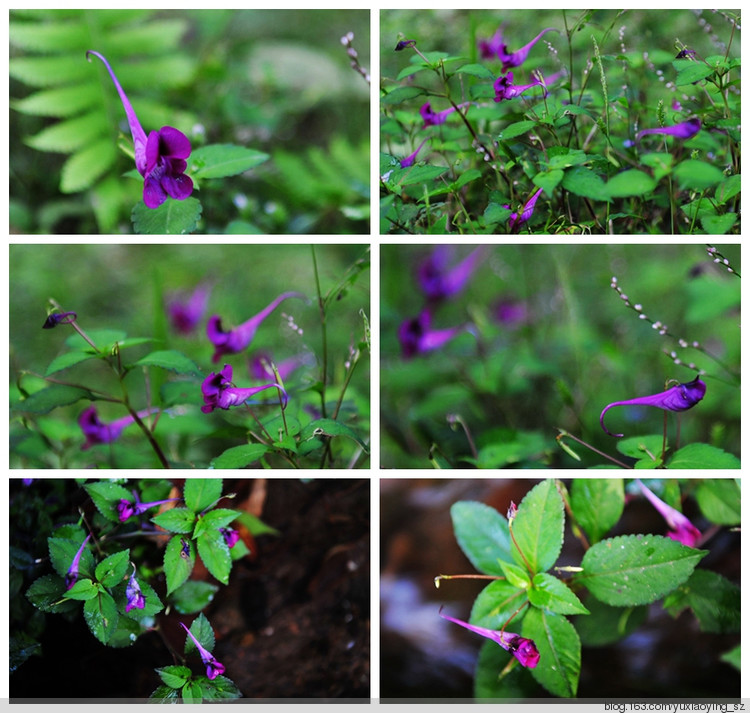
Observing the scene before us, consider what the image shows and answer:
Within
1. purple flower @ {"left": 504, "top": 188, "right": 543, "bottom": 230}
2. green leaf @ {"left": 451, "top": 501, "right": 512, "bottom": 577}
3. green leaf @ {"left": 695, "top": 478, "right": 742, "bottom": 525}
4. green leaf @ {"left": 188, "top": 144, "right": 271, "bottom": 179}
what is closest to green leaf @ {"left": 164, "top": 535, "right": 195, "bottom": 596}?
green leaf @ {"left": 451, "top": 501, "right": 512, "bottom": 577}

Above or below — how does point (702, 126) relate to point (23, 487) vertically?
above

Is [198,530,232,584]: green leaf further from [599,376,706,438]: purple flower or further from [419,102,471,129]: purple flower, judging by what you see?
[419,102,471,129]: purple flower

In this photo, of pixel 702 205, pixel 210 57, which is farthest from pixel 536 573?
pixel 210 57

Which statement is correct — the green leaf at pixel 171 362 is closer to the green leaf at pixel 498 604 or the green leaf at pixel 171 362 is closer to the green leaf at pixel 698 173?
the green leaf at pixel 498 604

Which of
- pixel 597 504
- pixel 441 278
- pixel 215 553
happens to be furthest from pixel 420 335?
pixel 215 553

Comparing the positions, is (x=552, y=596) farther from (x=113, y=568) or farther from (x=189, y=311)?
(x=189, y=311)

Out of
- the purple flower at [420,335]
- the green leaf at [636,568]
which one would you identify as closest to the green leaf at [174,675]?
the green leaf at [636,568]
